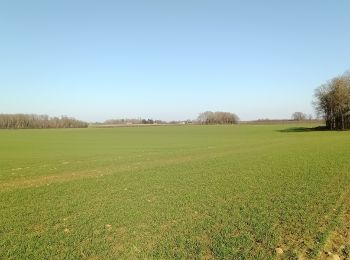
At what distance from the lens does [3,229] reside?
33.6 ft

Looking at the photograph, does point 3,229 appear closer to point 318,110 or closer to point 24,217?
point 24,217

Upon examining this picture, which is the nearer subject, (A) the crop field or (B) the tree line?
(A) the crop field

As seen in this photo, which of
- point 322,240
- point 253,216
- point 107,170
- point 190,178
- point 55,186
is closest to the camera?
point 322,240

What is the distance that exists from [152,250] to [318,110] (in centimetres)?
10994

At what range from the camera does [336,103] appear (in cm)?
9831

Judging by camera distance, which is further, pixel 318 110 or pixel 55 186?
pixel 318 110

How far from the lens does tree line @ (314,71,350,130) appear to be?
321 feet

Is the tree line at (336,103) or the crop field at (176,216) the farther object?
the tree line at (336,103)

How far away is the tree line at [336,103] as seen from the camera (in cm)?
9788

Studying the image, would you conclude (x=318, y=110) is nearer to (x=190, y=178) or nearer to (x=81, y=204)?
(x=190, y=178)

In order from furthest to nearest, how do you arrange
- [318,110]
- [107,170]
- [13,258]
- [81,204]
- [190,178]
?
[318,110] < [107,170] < [190,178] < [81,204] < [13,258]

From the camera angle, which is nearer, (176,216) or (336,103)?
(176,216)

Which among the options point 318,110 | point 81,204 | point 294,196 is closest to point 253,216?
point 294,196

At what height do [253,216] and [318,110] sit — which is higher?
[318,110]
